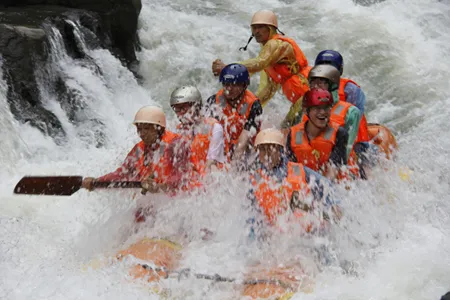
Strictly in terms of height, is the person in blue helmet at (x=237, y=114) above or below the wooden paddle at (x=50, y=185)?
below

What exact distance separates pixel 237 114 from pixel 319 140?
0.86 m

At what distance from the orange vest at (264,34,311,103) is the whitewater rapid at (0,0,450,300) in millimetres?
510

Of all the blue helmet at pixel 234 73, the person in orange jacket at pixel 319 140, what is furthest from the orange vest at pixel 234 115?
the person in orange jacket at pixel 319 140

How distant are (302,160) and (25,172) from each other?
9.81ft

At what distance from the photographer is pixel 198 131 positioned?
516 centimetres

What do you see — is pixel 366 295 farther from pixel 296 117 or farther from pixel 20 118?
pixel 20 118

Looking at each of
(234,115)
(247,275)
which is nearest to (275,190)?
(247,275)

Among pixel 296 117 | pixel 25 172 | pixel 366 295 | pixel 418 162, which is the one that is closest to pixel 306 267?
pixel 366 295

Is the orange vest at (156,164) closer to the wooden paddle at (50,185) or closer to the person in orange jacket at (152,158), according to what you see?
Result: the person in orange jacket at (152,158)

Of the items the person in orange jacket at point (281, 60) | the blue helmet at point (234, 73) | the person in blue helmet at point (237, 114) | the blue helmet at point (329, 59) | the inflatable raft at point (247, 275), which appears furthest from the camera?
the person in orange jacket at point (281, 60)

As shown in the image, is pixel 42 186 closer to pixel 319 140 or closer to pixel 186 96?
pixel 186 96

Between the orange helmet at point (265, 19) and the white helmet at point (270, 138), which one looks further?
the orange helmet at point (265, 19)

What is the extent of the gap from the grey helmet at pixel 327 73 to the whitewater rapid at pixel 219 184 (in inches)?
36.9

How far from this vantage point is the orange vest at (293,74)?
607 cm
